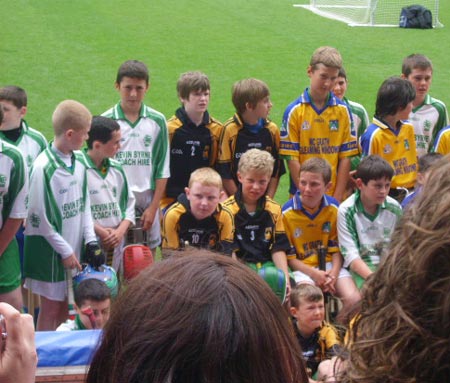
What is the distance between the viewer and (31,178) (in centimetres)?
495

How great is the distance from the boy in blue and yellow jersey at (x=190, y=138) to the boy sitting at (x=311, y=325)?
5.96ft

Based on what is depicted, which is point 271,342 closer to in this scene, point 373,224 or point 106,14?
point 373,224

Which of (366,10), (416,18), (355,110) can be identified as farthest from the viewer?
(366,10)

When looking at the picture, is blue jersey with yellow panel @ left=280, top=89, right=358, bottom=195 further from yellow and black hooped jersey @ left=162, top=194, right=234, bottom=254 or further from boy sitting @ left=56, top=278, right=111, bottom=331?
boy sitting @ left=56, top=278, right=111, bottom=331

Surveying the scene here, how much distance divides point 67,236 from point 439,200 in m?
4.16

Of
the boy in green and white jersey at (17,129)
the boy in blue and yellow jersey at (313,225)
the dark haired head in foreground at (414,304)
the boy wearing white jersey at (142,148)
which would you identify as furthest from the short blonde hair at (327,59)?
the dark haired head in foreground at (414,304)

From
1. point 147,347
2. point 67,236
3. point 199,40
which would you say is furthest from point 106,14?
point 147,347

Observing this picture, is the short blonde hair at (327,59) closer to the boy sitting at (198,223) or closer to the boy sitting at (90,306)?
the boy sitting at (198,223)

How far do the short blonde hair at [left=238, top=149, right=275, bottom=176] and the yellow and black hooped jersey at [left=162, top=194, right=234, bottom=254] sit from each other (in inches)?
13.7

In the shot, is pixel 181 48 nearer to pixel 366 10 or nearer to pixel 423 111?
pixel 366 10

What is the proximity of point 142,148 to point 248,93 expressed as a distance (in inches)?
38.2

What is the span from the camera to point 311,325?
4.62 meters

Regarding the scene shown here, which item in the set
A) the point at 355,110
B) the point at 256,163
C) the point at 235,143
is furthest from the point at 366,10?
the point at 256,163

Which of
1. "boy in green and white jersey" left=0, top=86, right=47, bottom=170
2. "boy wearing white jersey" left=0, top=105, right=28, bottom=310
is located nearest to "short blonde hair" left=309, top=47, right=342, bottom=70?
"boy in green and white jersey" left=0, top=86, right=47, bottom=170
